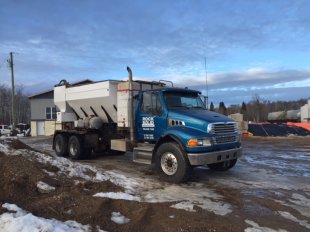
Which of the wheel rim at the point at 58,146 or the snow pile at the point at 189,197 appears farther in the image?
the wheel rim at the point at 58,146

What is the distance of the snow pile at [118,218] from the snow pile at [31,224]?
59 centimetres

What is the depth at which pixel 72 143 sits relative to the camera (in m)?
17.0

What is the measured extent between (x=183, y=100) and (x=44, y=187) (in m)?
5.48

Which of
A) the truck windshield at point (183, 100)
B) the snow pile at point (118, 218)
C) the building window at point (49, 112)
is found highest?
the building window at point (49, 112)

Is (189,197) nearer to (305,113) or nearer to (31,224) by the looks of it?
(31,224)

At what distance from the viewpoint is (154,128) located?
12.1 metres

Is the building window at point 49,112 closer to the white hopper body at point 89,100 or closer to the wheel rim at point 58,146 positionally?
the white hopper body at point 89,100

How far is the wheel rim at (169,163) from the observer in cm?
1101

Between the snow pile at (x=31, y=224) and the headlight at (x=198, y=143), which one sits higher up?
the headlight at (x=198, y=143)

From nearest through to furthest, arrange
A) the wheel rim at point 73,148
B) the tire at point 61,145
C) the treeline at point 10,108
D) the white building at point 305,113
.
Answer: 1. the wheel rim at point 73,148
2. the tire at point 61,145
3. the white building at point 305,113
4. the treeline at point 10,108

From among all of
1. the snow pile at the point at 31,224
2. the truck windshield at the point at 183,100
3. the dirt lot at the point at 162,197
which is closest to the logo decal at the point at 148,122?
the truck windshield at the point at 183,100

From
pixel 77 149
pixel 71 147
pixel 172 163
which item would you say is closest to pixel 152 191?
pixel 172 163

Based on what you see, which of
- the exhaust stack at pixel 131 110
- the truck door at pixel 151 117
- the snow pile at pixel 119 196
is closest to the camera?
the snow pile at pixel 119 196

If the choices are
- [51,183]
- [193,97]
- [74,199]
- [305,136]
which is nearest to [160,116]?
[193,97]
